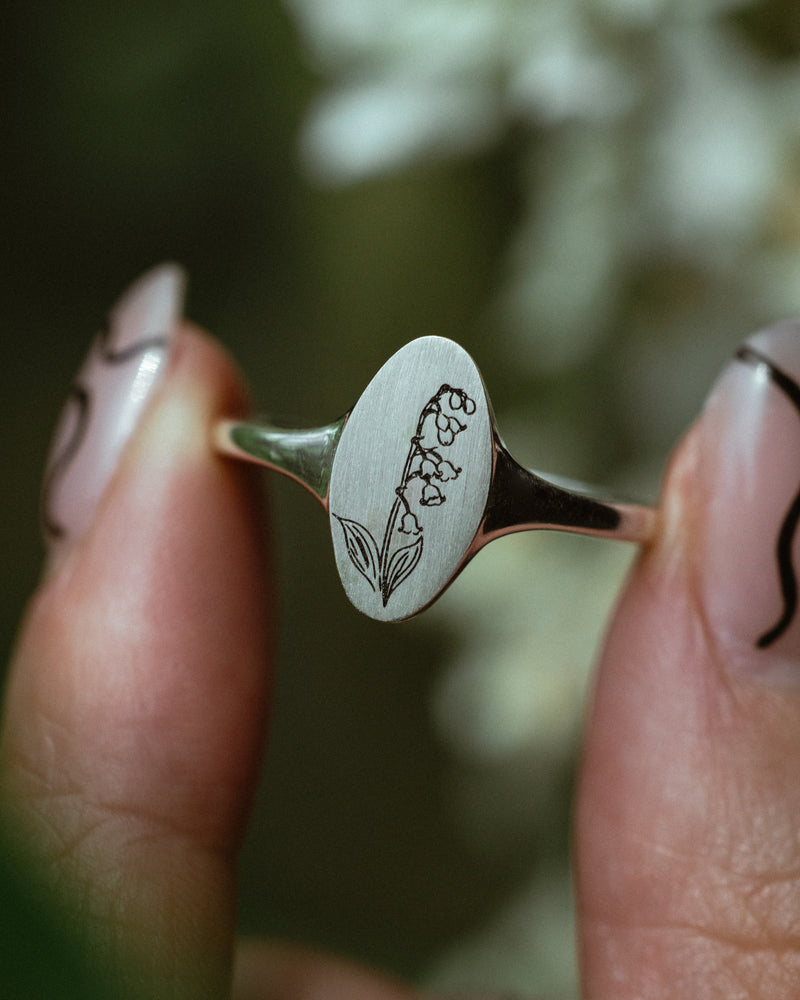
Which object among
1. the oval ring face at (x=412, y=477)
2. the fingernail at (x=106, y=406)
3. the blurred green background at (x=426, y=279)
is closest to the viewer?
the oval ring face at (x=412, y=477)

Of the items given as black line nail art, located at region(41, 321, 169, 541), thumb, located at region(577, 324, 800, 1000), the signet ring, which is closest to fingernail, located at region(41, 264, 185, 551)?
black line nail art, located at region(41, 321, 169, 541)

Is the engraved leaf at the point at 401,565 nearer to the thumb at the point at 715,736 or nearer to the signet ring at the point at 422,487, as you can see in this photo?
the signet ring at the point at 422,487

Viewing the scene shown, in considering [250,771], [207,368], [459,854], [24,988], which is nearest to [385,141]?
[207,368]

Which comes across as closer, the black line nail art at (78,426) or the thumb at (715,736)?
the thumb at (715,736)

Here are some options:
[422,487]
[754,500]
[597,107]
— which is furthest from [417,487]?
[597,107]

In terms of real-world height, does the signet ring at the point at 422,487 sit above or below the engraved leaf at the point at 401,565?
above

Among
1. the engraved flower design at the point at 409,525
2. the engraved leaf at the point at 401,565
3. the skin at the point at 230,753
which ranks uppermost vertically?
the engraved flower design at the point at 409,525

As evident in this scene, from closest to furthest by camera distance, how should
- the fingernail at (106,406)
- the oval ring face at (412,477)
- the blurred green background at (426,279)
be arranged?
the oval ring face at (412,477) < the fingernail at (106,406) < the blurred green background at (426,279)

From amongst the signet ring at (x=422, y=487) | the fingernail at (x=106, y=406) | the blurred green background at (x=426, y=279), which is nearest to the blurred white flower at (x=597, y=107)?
the blurred green background at (x=426, y=279)
